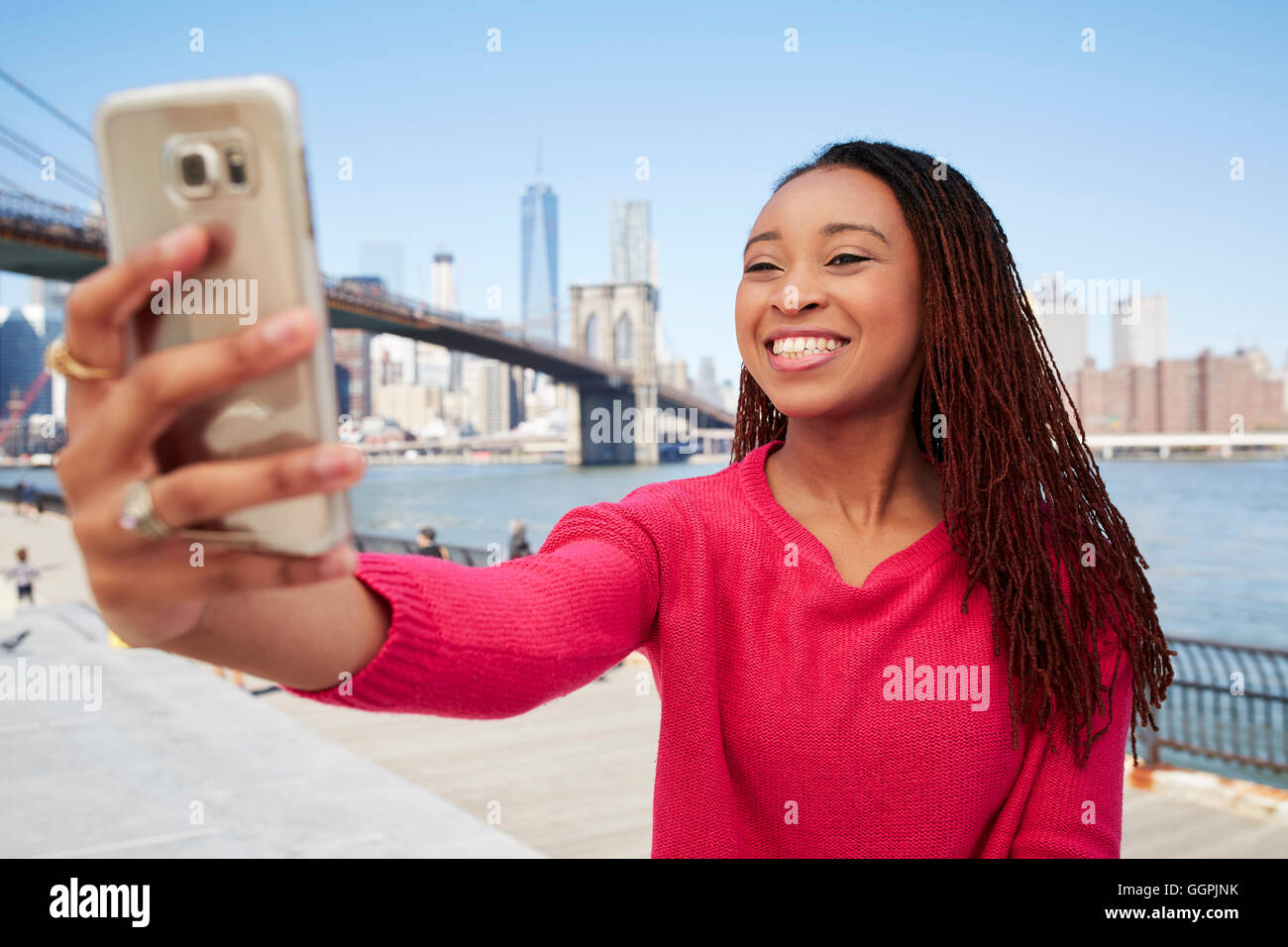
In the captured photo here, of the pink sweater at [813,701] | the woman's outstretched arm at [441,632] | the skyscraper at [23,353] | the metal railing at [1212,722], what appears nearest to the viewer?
the woman's outstretched arm at [441,632]

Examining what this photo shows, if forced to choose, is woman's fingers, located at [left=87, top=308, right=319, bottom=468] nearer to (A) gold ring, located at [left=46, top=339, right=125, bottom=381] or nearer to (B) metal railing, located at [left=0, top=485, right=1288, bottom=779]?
(A) gold ring, located at [left=46, top=339, right=125, bottom=381]

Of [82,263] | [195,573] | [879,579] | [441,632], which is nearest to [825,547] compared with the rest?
[879,579]

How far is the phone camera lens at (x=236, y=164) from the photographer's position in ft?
1.74

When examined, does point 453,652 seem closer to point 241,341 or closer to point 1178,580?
point 241,341

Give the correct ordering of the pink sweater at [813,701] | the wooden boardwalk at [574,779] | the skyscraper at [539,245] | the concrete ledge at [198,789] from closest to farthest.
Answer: the pink sweater at [813,701], the concrete ledge at [198,789], the wooden boardwalk at [574,779], the skyscraper at [539,245]

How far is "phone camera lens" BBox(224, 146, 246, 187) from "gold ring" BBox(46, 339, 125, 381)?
0.12 meters

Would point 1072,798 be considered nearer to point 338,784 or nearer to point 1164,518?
point 338,784

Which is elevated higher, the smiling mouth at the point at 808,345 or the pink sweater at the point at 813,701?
the smiling mouth at the point at 808,345

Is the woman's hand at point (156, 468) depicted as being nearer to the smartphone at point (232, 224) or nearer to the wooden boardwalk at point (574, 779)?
the smartphone at point (232, 224)

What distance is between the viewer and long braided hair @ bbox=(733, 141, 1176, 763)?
126 cm

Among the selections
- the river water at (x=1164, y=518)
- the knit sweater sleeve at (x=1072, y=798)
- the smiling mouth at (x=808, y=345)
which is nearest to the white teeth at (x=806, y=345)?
the smiling mouth at (x=808, y=345)

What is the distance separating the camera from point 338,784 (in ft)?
13.5

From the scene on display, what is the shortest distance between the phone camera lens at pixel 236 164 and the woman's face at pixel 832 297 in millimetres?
807
